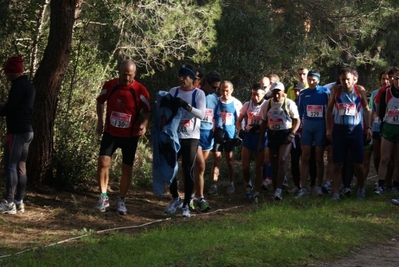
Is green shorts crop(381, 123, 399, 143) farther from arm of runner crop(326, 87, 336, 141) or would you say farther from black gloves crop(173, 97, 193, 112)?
black gloves crop(173, 97, 193, 112)

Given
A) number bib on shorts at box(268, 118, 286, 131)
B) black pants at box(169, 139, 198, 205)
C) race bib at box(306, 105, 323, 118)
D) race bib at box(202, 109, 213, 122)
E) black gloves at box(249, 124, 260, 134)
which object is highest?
race bib at box(306, 105, 323, 118)

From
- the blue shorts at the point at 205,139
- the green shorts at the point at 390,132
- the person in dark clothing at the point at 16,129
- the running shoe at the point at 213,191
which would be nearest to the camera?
the person in dark clothing at the point at 16,129

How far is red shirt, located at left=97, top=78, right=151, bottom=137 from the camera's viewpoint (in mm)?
10758

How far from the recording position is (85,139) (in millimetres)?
13023

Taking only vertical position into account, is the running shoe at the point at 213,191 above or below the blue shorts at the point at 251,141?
below

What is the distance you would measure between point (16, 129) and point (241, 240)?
3.68 m

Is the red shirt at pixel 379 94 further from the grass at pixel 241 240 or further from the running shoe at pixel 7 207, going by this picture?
the running shoe at pixel 7 207

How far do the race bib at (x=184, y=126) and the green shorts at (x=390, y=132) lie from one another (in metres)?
3.94

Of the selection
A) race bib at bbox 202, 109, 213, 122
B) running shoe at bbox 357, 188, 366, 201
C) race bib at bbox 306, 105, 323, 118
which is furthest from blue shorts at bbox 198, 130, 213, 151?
running shoe at bbox 357, 188, 366, 201

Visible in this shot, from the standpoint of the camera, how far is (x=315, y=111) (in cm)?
1309

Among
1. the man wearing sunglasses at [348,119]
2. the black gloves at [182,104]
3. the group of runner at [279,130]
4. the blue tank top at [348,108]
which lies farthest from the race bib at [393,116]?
the black gloves at [182,104]

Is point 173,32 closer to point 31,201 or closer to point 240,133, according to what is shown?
point 240,133

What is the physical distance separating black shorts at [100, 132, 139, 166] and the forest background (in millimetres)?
1554

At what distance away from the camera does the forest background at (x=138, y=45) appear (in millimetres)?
11992
